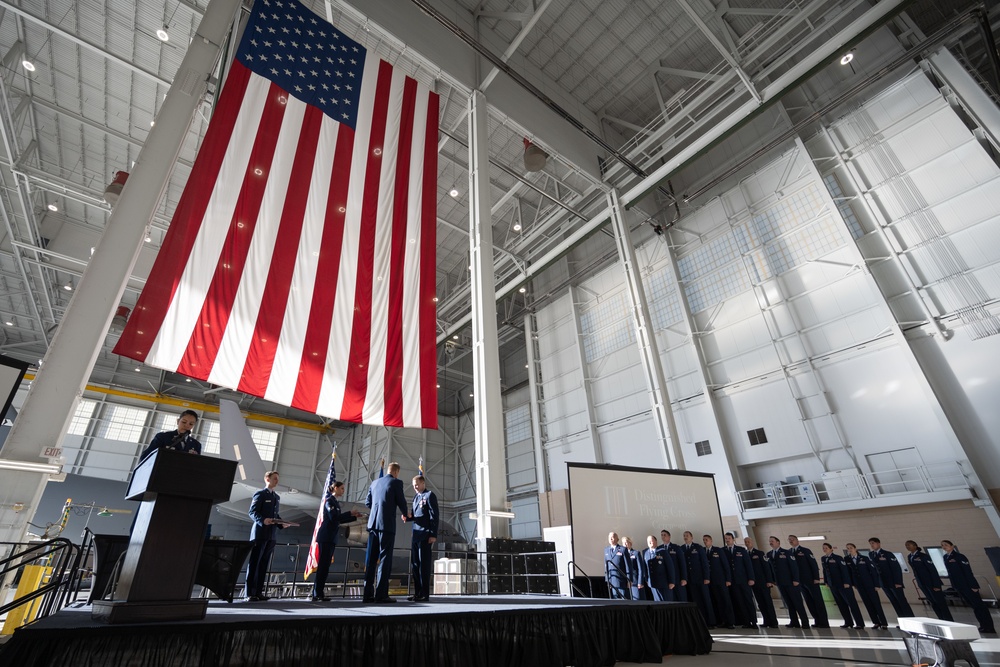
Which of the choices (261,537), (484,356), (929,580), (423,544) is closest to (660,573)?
(929,580)

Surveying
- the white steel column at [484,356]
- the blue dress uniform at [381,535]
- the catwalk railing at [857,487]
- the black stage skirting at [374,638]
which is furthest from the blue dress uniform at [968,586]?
the blue dress uniform at [381,535]

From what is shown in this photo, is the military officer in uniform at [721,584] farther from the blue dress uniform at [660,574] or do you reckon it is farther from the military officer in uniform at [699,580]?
the blue dress uniform at [660,574]

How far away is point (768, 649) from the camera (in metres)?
5.23

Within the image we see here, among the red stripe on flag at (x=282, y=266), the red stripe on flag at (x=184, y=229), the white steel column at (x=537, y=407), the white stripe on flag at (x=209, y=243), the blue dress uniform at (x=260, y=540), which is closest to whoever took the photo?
the blue dress uniform at (x=260, y=540)

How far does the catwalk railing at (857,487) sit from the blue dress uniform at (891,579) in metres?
4.00

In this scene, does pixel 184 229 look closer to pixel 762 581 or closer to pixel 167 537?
pixel 167 537

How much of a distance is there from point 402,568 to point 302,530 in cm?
873

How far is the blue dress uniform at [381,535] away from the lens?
15.1 feet

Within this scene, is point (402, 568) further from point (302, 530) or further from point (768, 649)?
point (768, 649)

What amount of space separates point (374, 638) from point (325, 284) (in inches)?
213

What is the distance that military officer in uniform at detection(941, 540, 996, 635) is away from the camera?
6574 mm

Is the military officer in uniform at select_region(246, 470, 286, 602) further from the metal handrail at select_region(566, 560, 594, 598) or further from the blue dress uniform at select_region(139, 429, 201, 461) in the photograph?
the metal handrail at select_region(566, 560, 594, 598)

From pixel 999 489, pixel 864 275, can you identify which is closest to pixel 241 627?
pixel 999 489

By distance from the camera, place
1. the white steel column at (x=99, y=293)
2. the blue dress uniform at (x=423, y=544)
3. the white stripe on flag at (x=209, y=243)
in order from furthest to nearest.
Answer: the white stripe on flag at (x=209, y=243) → the blue dress uniform at (x=423, y=544) → the white steel column at (x=99, y=293)
